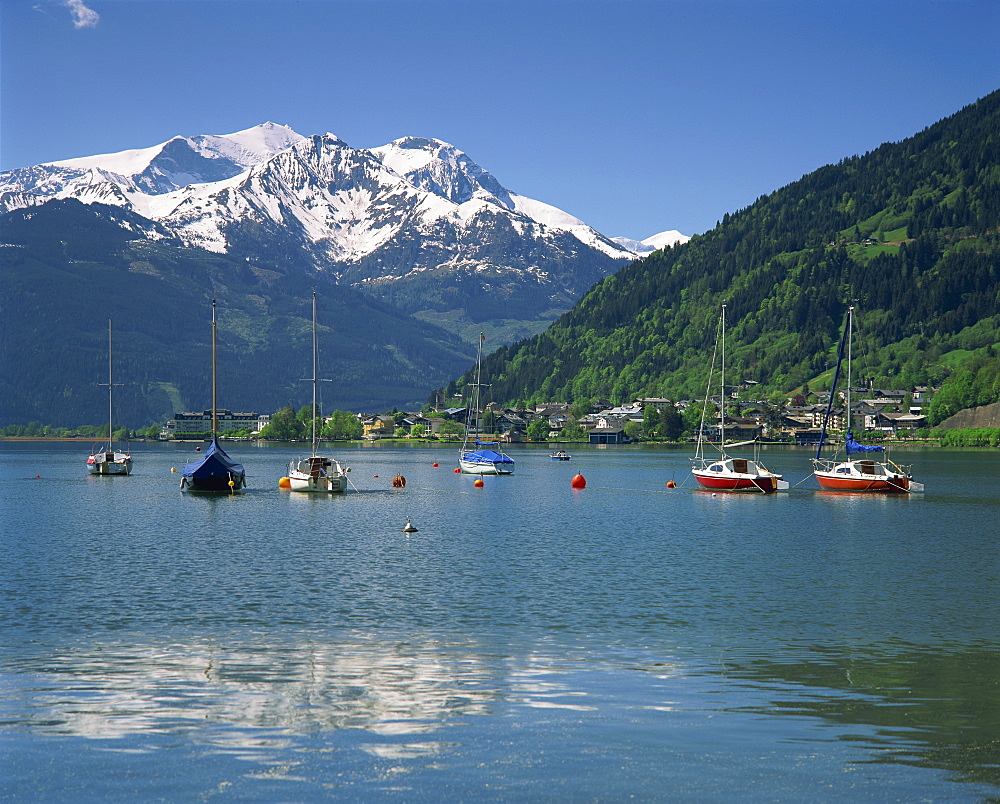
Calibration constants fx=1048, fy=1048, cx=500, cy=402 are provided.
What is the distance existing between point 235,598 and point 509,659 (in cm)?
1720

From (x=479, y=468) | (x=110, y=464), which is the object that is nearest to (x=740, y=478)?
(x=479, y=468)

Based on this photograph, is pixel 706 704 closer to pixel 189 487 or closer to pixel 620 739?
pixel 620 739

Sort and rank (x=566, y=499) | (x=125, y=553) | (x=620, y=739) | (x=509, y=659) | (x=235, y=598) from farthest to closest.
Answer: (x=566, y=499), (x=125, y=553), (x=235, y=598), (x=509, y=659), (x=620, y=739)

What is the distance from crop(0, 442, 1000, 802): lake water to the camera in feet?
64.1

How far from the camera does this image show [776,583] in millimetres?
48594

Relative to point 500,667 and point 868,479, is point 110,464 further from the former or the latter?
point 500,667

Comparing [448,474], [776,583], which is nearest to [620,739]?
[776,583]

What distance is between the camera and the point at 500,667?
96.5 ft

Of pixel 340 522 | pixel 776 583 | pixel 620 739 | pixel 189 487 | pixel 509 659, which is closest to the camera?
pixel 620 739

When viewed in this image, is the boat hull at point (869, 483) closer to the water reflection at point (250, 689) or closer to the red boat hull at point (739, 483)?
the red boat hull at point (739, 483)

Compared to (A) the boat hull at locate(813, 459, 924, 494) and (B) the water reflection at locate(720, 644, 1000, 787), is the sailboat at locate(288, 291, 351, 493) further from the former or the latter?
(B) the water reflection at locate(720, 644, 1000, 787)

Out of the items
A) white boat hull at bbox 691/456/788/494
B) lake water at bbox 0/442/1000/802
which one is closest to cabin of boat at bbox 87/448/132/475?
white boat hull at bbox 691/456/788/494

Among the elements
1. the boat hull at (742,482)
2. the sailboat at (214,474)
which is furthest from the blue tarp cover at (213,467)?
the boat hull at (742,482)

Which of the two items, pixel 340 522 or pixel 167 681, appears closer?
pixel 167 681
